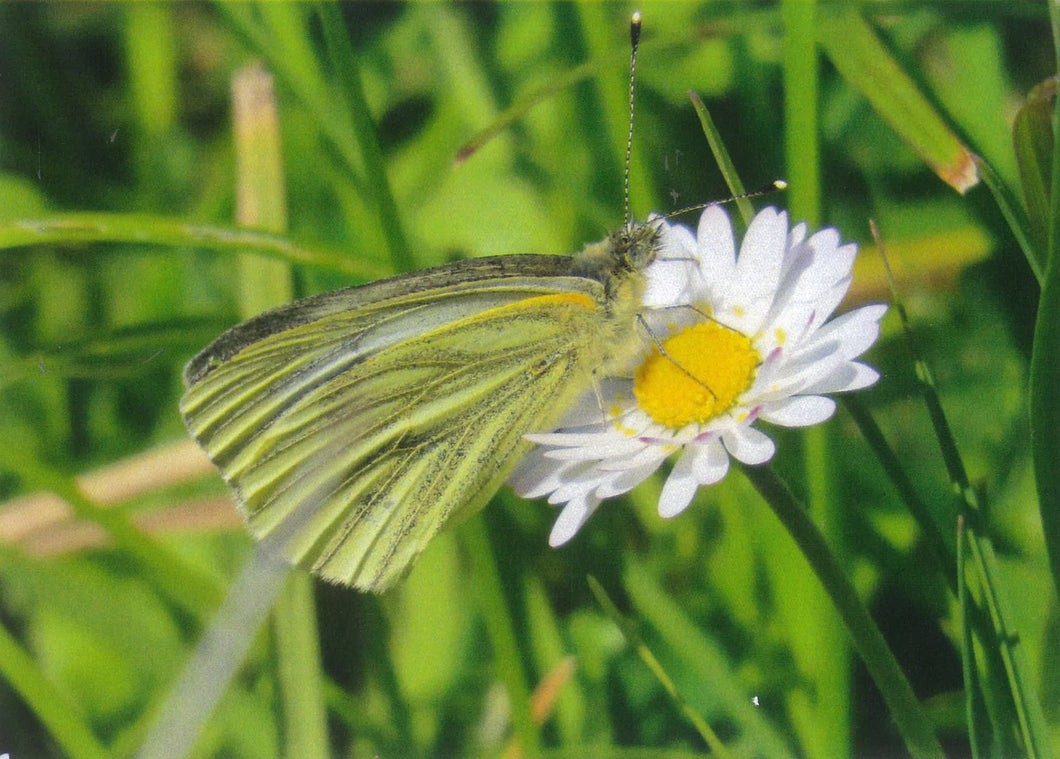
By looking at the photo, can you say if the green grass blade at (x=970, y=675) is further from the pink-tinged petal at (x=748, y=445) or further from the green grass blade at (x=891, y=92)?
the green grass blade at (x=891, y=92)

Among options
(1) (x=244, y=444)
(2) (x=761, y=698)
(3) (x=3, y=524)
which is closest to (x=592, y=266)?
(1) (x=244, y=444)

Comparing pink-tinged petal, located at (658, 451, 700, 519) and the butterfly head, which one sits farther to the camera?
the butterfly head

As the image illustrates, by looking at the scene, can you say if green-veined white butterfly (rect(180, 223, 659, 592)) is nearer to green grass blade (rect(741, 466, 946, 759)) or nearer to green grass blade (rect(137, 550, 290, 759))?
green grass blade (rect(137, 550, 290, 759))

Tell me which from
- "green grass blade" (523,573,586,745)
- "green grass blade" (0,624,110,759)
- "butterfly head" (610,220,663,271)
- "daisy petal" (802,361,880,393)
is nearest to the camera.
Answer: "daisy petal" (802,361,880,393)

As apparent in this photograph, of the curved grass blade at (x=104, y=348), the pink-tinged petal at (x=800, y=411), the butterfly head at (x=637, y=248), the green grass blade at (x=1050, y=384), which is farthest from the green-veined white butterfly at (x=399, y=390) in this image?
the green grass blade at (x=1050, y=384)

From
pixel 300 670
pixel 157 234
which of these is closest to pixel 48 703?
pixel 300 670

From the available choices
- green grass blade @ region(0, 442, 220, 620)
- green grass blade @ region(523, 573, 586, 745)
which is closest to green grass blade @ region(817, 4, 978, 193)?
green grass blade @ region(523, 573, 586, 745)

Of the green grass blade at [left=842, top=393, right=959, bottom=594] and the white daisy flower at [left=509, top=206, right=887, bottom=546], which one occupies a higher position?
the white daisy flower at [left=509, top=206, right=887, bottom=546]
